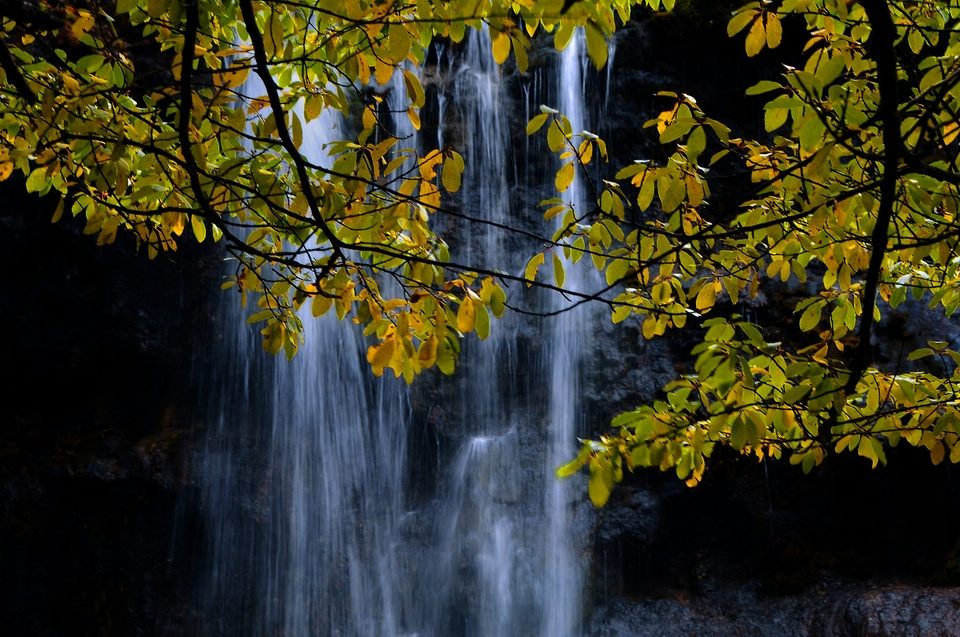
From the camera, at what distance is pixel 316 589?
852 centimetres

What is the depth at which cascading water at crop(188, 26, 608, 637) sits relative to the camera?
8.42m

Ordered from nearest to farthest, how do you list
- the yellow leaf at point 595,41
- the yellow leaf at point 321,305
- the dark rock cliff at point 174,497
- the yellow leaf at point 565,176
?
1. the yellow leaf at point 595,41
2. the yellow leaf at point 321,305
3. the yellow leaf at point 565,176
4. the dark rock cliff at point 174,497

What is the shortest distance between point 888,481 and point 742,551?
1.75m

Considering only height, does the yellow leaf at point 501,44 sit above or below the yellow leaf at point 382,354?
above

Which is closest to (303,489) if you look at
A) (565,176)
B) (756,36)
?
(565,176)

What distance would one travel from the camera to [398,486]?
8.99 m

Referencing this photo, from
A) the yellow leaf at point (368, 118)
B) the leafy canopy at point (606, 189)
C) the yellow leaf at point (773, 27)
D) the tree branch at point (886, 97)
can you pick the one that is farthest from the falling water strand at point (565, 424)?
the tree branch at point (886, 97)

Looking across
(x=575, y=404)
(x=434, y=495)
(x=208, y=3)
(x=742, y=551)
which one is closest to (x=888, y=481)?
(x=742, y=551)

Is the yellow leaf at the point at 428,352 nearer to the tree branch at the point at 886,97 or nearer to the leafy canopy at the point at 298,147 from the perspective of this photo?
the leafy canopy at the point at 298,147

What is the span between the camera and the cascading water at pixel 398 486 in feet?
Answer: 27.6

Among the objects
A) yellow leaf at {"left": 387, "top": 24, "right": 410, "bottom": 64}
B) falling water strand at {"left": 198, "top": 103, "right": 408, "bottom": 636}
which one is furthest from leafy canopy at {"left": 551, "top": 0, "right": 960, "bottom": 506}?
falling water strand at {"left": 198, "top": 103, "right": 408, "bottom": 636}

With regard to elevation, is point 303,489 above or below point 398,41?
below

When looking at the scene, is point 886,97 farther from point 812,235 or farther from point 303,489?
point 303,489

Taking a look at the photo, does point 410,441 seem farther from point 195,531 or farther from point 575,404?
point 195,531
